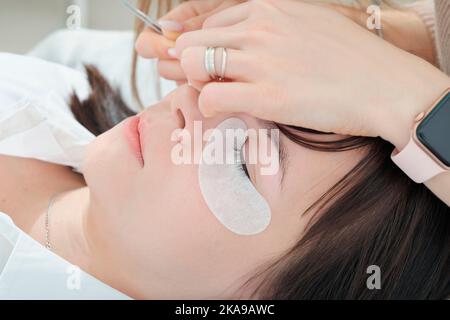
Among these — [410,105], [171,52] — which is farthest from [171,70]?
[410,105]

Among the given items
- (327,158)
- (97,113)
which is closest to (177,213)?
(327,158)

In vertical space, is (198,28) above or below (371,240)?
above

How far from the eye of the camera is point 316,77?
66cm

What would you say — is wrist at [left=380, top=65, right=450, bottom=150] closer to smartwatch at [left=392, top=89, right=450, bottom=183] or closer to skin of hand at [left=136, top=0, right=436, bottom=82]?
smartwatch at [left=392, top=89, right=450, bottom=183]

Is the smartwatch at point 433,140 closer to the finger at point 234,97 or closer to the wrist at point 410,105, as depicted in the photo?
the wrist at point 410,105

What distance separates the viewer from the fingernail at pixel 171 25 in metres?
0.87

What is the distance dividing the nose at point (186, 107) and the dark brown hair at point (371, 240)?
0.17 m

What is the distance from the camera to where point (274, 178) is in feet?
2.45

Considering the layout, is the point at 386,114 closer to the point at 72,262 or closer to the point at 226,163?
the point at 226,163

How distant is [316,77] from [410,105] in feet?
0.38

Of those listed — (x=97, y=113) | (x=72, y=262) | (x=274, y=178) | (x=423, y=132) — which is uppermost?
(x=423, y=132)

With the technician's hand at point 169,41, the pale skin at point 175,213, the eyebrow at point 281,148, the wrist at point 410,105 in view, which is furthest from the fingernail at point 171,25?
the wrist at point 410,105

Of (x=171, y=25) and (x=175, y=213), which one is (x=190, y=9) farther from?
(x=175, y=213)
